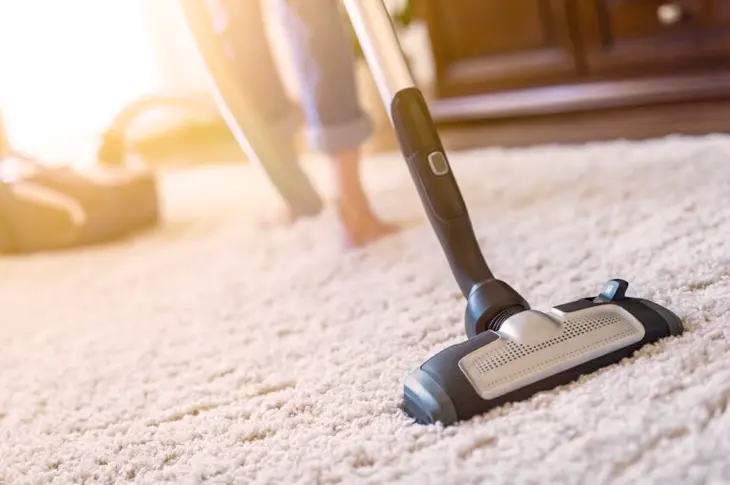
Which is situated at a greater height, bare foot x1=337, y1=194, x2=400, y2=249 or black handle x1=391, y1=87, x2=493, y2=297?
black handle x1=391, y1=87, x2=493, y2=297

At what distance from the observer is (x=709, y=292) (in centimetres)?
78

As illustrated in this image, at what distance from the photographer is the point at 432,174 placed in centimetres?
77

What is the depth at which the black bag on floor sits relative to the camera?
1560mm

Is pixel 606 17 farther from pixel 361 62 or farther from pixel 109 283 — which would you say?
pixel 109 283

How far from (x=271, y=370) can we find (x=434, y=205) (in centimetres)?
24

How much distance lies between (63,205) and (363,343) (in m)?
0.93

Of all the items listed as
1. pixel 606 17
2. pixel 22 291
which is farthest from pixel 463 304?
pixel 606 17

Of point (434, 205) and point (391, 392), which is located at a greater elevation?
point (434, 205)

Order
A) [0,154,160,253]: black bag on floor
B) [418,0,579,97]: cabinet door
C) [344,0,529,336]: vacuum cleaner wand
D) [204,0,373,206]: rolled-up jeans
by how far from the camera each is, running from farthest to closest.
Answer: [418,0,579,97]: cabinet door → [0,154,160,253]: black bag on floor → [204,0,373,206]: rolled-up jeans → [344,0,529,336]: vacuum cleaner wand

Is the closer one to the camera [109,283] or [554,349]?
[554,349]

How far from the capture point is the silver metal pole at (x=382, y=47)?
2.63ft

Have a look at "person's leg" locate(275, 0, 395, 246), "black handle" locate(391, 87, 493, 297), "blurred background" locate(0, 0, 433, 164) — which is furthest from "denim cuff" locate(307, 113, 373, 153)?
"blurred background" locate(0, 0, 433, 164)

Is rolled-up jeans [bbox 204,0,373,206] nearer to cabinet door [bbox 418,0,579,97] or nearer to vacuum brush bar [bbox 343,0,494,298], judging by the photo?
vacuum brush bar [bbox 343,0,494,298]

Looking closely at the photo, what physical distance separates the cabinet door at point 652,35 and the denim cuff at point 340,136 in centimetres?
77
